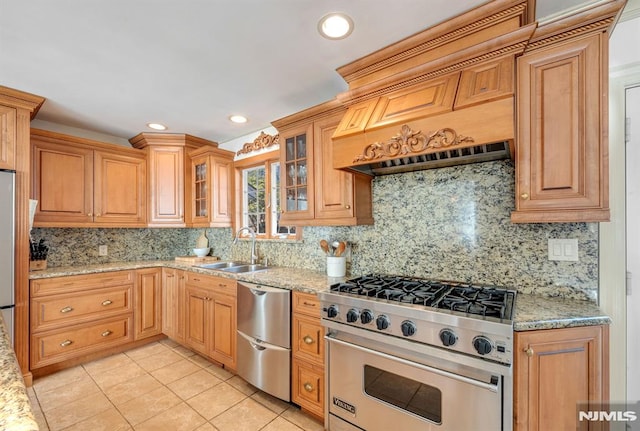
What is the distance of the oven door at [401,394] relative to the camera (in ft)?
4.40

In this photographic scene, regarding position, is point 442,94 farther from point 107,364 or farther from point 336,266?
point 107,364

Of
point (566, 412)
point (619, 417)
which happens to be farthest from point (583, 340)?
point (619, 417)

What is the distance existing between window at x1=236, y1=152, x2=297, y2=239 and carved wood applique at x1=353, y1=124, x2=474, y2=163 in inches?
58.2

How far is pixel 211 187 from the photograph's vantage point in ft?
11.2

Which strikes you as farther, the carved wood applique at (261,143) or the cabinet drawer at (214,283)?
the carved wood applique at (261,143)

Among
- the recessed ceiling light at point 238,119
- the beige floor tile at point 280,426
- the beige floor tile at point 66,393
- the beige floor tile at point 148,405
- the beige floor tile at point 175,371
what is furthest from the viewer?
the recessed ceiling light at point 238,119

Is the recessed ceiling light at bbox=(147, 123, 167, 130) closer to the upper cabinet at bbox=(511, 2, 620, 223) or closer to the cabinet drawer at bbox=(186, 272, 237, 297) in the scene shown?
the cabinet drawer at bbox=(186, 272, 237, 297)

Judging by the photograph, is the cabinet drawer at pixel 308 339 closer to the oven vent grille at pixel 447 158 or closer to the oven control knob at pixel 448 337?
the oven control knob at pixel 448 337

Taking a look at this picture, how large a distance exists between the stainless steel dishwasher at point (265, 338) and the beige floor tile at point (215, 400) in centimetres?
15

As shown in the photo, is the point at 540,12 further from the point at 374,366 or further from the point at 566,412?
the point at 374,366

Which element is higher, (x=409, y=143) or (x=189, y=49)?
(x=189, y=49)

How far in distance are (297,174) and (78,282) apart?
7.74 ft

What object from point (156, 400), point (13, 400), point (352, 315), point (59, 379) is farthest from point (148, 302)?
point (13, 400)

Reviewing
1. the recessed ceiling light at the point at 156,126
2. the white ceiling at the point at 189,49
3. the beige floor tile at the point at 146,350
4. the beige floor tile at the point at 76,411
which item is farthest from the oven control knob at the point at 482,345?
the recessed ceiling light at the point at 156,126
